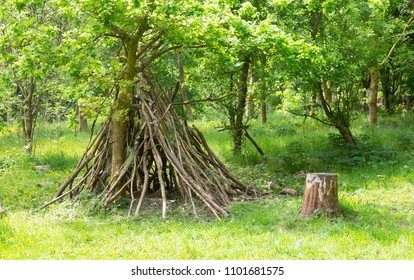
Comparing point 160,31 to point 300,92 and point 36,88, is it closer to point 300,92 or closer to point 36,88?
point 300,92

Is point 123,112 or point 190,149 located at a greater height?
point 123,112

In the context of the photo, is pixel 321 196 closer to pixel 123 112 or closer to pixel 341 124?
pixel 123 112

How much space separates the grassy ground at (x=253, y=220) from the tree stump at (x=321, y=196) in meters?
0.17

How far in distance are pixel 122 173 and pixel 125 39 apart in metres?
2.27

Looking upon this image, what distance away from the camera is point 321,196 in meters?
7.67

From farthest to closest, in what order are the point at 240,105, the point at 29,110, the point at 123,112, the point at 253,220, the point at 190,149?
the point at 29,110, the point at 240,105, the point at 190,149, the point at 123,112, the point at 253,220

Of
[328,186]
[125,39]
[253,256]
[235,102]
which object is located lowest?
[253,256]

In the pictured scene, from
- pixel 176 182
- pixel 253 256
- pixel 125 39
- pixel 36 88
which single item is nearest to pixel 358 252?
pixel 253 256

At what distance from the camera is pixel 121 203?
8852 mm

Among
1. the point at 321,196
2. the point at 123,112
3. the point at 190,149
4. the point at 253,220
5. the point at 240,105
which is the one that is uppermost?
the point at 240,105

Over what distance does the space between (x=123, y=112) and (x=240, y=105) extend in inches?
173

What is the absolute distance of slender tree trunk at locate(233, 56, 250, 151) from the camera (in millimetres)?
12258

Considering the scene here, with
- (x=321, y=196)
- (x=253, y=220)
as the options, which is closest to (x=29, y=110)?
(x=253, y=220)

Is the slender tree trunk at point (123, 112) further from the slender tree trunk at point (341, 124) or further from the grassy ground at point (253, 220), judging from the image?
the slender tree trunk at point (341, 124)
